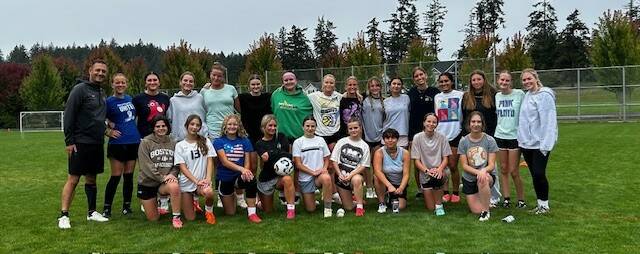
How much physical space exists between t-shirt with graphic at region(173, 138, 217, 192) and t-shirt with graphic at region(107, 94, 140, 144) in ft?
2.18

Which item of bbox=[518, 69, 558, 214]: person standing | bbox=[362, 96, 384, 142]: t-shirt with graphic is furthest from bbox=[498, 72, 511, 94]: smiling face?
bbox=[362, 96, 384, 142]: t-shirt with graphic

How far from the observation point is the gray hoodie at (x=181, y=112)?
22.5 feet

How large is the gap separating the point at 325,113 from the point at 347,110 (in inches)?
11.6

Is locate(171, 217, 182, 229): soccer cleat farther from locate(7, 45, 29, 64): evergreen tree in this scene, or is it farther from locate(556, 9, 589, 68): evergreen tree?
locate(7, 45, 29, 64): evergreen tree

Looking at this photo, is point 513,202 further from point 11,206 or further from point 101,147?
point 11,206

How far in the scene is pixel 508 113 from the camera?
663cm

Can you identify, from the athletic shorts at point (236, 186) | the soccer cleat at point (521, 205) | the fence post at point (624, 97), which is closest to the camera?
the athletic shorts at point (236, 186)

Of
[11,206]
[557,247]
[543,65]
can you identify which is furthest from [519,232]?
[543,65]

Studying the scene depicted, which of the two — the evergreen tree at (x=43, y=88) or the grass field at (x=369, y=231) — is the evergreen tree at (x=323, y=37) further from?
the grass field at (x=369, y=231)

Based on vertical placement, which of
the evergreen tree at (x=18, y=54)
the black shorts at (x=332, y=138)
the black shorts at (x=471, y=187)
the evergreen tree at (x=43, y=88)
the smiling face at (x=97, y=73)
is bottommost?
the black shorts at (x=471, y=187)

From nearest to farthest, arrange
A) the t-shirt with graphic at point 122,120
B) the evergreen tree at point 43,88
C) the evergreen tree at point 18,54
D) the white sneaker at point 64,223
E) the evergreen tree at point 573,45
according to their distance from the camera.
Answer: the white sneaker at point 64,223 < the t-shirt with graphic at point 122,120 < the evergreen tree at point 43,88 < the evergreen tree at point 573,45 < the evergreen tree at point 18,54

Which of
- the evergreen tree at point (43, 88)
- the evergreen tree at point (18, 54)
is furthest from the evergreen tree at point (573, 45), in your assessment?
the evergreen tree at point (18, 54)

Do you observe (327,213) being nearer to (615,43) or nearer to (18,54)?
(615,43)

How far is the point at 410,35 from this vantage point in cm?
6669
